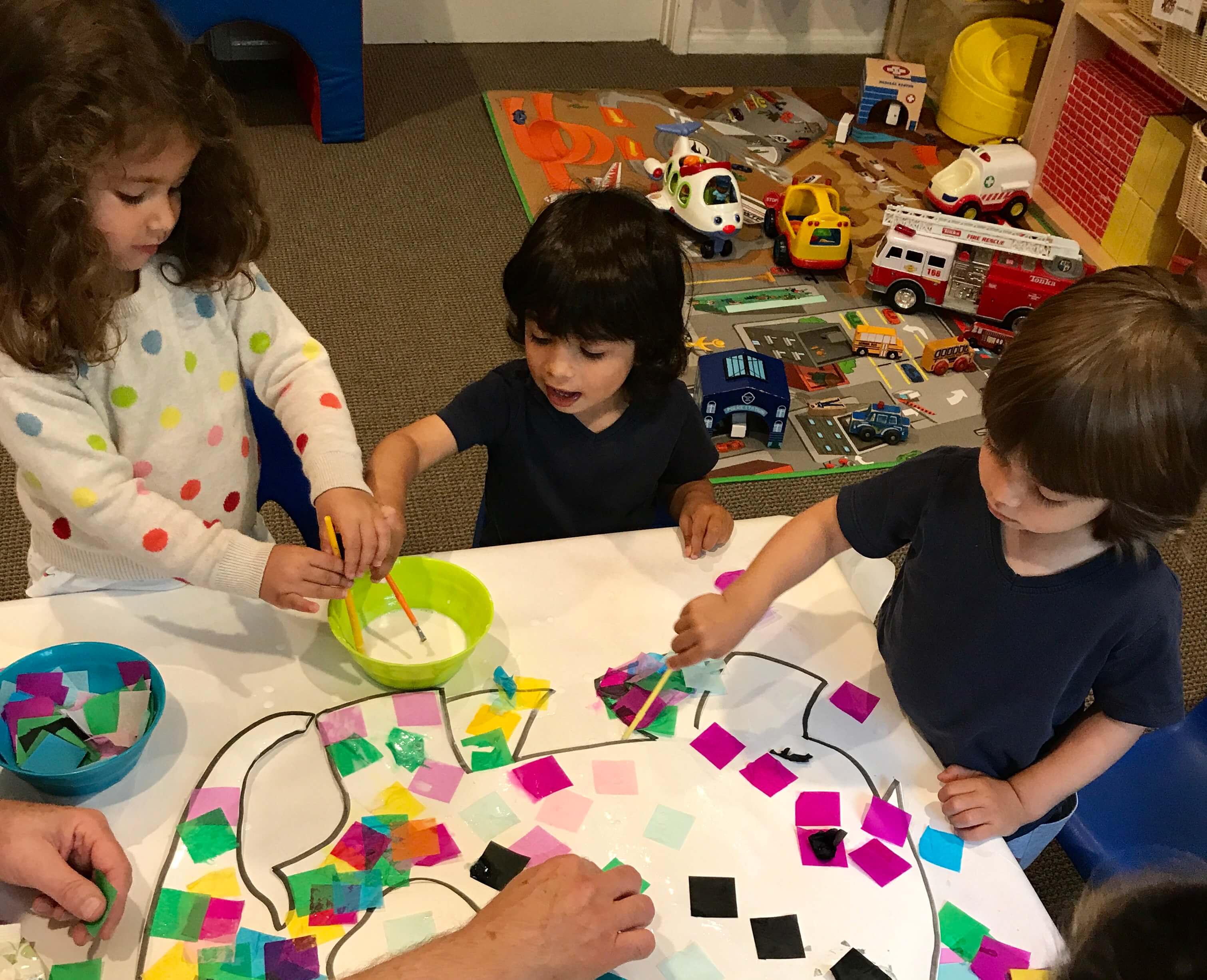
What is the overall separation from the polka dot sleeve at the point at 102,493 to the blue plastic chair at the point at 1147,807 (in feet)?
2.86

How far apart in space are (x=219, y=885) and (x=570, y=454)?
56cm

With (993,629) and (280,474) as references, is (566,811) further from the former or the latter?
(280,474)

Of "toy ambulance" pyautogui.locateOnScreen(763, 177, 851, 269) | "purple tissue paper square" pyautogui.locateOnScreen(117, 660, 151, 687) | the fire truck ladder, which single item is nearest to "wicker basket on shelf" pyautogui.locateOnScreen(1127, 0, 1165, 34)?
the fire truck ladder

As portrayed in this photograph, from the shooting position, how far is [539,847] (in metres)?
0.77

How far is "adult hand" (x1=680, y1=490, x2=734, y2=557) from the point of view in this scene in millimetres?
1018

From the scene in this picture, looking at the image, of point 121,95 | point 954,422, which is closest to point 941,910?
point 121,95

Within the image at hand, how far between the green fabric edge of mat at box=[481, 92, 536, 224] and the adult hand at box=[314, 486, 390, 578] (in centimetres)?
164

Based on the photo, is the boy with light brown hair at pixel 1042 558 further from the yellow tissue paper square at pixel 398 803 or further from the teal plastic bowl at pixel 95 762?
the teal plastic bowl at pixel 95 762

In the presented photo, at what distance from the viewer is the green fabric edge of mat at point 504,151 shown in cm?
264

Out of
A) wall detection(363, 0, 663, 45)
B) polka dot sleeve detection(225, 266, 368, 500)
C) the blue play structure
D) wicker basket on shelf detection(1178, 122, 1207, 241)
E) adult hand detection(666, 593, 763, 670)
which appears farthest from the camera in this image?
wall detection(363, 0, 663, 45)

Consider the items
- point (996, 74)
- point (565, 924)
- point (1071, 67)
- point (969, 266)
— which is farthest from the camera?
point (996, 74)

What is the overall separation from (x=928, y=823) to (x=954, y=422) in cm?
143

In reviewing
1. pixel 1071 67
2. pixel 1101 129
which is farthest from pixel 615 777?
pixel 1071 67

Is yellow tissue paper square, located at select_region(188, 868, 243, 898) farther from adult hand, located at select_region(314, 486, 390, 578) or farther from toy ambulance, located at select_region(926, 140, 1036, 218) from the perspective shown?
toy ambulance, located at select_region(926, 140, 1036, 218)
